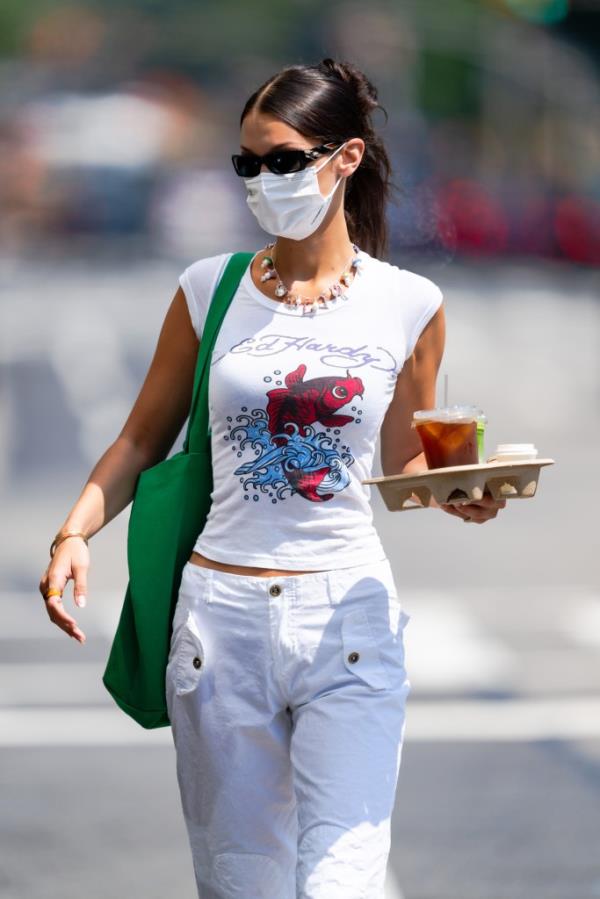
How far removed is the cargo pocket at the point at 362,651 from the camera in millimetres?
3582

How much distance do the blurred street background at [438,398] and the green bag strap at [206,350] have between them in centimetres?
72

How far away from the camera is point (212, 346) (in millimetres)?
3717

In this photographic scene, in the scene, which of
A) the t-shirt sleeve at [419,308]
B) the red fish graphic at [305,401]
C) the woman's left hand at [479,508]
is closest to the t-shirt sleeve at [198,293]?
the red fish graphic at [305,401]

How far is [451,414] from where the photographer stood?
363 centimetres

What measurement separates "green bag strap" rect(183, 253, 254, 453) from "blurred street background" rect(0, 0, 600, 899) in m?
0.72

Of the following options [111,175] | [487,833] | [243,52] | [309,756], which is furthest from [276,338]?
[243,52]

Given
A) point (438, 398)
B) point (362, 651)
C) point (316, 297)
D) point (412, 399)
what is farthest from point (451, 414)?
point (438, 398)

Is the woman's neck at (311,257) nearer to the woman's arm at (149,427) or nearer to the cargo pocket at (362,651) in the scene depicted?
the woman's arm at (149,427)

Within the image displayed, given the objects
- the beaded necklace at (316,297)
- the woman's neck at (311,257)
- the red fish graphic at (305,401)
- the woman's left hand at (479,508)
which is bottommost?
the woman's left hand at (479,508)

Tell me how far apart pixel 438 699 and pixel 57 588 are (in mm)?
4291

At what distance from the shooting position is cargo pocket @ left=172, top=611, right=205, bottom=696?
361 cm

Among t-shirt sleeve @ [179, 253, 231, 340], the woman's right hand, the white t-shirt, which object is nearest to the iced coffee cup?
the white t-shirt

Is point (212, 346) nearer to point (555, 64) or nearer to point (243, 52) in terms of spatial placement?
point (555, 64)

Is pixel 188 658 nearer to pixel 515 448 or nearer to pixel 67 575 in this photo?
pixel 67 575
